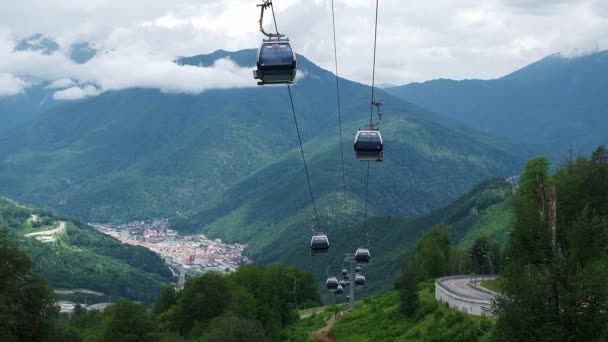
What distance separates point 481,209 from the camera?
198375 mm

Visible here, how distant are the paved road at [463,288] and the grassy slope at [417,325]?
171 centimetres

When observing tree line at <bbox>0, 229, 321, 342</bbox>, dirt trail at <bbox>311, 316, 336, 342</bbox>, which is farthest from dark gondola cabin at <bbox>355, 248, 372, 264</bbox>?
dirt trail at <bbox>311, 316, 336, 342</bbox>

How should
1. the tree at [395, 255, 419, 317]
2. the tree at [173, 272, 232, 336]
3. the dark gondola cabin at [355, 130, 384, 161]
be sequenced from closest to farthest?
1. the dark gondola cabin at [355, 130, 384, 161]
2. the tree at [395, 255, 419, 317]
3. the tree at [173, 272, 232, 336]

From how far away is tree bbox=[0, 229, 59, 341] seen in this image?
39938 mm

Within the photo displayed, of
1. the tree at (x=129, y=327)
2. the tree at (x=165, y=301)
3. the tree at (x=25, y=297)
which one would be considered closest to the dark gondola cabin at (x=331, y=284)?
the tree at (x=165, y=301)

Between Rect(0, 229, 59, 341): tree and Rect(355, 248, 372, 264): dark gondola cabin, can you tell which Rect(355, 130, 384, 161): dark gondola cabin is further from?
Rect(355, 248, 372, 264): dark gondola cabin

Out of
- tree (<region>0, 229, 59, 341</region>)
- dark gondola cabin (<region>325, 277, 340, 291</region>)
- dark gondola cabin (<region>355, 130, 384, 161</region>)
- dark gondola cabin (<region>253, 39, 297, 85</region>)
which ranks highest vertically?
dark gondola cabin (<region>253, 39, 297, 85</region>)

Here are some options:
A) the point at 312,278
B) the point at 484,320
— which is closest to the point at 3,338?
the point at 484,320

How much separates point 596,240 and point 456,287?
1909 cm

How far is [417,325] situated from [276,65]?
42316 millimetres

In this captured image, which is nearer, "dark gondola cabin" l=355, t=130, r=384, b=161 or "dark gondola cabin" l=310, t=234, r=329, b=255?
"dark gondola cabin" l=355, t=130, r=384, b=161

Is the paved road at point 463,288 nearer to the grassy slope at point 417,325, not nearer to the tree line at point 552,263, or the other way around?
the grassy slope at point 417,325

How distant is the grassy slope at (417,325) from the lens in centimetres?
4759

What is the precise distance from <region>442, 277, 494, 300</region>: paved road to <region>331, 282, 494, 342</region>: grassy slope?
1.71 metres
